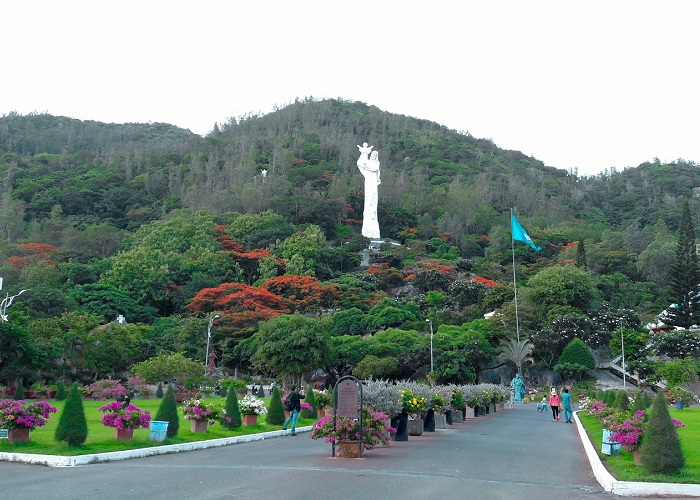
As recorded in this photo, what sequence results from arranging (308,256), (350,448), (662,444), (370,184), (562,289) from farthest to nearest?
1. (370,184)
2. (308,256)
3. (562,289)
4. (350,448)
5. (662,444)

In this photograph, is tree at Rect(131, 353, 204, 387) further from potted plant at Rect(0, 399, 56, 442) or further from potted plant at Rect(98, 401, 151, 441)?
potted plant at Rect(0, 399, 56, 442)

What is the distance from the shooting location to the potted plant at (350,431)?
45.1 ft

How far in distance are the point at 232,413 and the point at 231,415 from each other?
7 centimetres

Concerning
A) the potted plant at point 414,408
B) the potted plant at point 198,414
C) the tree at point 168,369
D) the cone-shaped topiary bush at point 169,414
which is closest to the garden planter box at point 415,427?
the potted plant at point 414,408

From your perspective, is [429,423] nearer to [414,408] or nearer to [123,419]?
[414,408]

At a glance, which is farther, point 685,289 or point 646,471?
point 685,289

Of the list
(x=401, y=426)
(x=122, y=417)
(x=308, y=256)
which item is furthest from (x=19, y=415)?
(x=308, y=256)

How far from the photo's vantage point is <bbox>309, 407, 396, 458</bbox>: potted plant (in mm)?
13750

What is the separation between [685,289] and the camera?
6028 centimetres

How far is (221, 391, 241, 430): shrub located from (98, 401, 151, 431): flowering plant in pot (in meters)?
3.99

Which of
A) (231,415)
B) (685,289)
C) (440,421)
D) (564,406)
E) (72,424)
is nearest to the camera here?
(72,424)

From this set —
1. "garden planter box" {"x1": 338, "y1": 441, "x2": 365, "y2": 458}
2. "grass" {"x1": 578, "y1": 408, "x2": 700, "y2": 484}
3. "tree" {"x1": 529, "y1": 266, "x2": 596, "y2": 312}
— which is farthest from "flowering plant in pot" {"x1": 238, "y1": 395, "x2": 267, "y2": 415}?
"tree" {"x1": 529, "y1": 266, "x2": 596, "y2": 312}

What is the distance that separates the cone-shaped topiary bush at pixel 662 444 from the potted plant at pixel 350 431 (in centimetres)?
503

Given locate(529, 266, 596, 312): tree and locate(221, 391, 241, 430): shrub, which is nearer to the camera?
locate(221, 391, 241, 430): shrub
